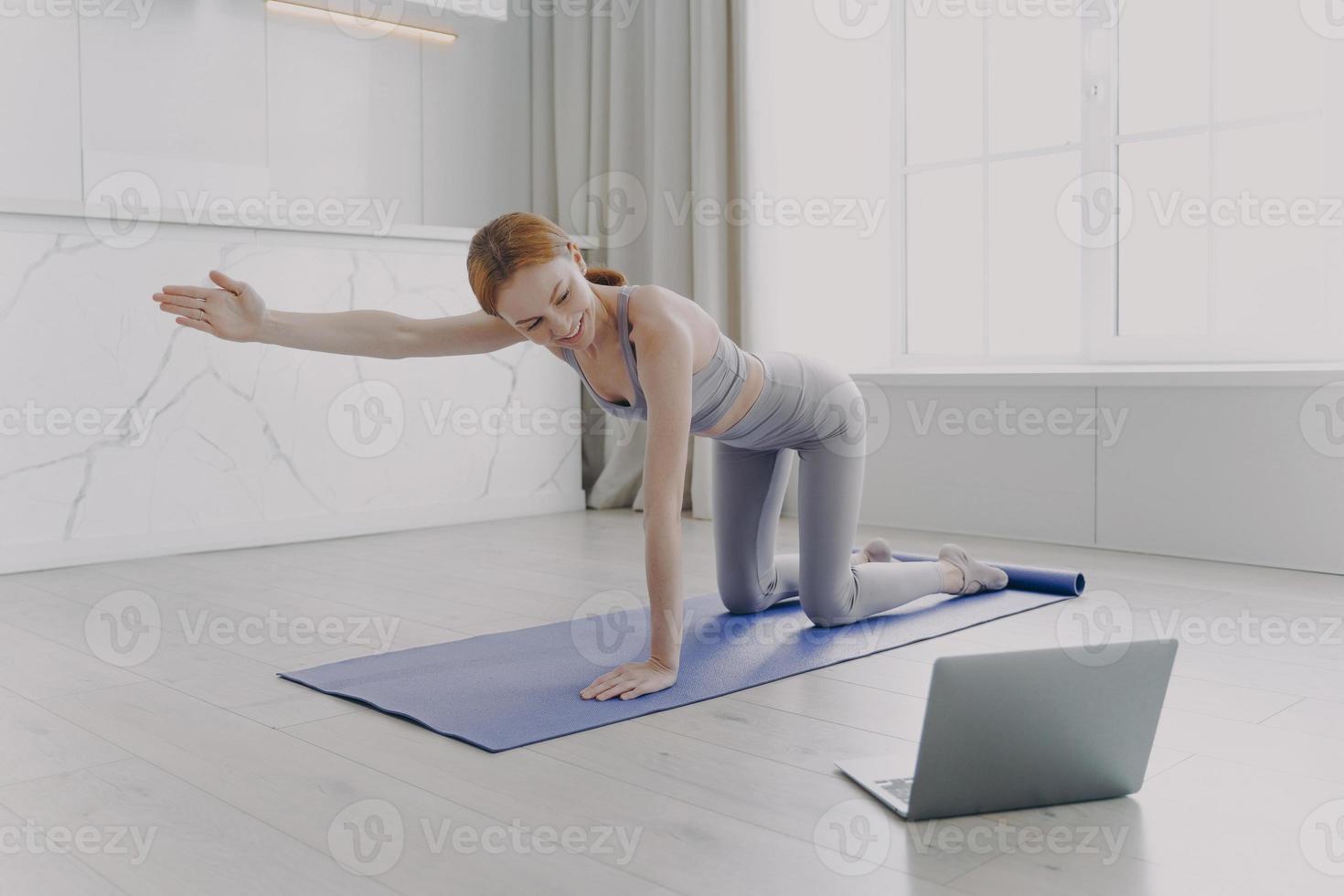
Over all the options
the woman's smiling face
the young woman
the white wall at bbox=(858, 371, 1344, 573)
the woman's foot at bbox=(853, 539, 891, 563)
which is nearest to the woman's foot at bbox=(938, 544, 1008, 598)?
the young woman

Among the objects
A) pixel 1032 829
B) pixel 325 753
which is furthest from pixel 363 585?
pixel 1032 829

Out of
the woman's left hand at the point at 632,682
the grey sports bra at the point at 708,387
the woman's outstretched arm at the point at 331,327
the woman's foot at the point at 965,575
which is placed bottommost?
the woman's left hand at the point at 632,682

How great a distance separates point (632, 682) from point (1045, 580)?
1.23 m

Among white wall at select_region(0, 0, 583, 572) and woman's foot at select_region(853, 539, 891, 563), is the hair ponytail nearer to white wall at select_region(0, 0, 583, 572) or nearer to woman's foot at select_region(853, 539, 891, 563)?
woman's foot at select_region(853, 539, 891, 563)

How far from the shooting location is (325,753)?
162 centimetres

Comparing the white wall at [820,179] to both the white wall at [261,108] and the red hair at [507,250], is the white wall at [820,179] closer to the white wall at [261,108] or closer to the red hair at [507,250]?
the white wall at [261,108]

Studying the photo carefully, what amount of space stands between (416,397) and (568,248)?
202 centimetres

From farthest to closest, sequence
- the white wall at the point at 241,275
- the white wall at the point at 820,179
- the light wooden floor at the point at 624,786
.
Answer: the white wall at the point at 820,179 < the white wall at the point at 241,275 < the light wooden floor at the point at 624,786

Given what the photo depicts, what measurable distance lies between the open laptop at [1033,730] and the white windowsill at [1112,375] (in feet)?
6.05

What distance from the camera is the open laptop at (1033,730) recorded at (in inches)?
51.7

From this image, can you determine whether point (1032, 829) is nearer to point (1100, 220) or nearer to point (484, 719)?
point (484, 719)

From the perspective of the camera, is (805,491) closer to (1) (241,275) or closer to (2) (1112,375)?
(2) (1112,375)

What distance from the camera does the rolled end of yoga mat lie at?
8.72 ft

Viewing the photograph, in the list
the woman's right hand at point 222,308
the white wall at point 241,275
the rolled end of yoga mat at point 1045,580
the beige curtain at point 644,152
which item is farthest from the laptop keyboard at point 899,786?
the beige curtain at point 644,152
